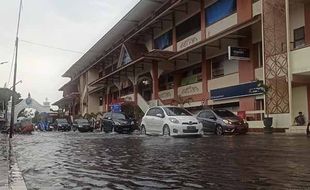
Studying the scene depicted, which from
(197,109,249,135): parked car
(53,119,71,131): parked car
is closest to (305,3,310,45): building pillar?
(197,109,249,135): parked car

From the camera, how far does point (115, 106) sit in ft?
157

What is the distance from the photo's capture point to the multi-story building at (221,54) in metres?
26.1

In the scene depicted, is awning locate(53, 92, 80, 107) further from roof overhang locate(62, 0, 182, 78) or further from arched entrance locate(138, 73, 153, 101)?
arched entrance locate(138, 73, 153, 101)

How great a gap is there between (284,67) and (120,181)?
19608mm

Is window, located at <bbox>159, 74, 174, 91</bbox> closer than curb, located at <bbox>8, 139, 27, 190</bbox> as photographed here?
No

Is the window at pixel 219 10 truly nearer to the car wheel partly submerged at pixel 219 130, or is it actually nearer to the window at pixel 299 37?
the window at pixel 299 37

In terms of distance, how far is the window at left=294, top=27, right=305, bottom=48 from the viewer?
2633 cm

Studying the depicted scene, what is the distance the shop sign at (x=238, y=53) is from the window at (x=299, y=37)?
430 cm

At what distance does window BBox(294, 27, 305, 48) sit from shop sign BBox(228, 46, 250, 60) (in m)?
4.30

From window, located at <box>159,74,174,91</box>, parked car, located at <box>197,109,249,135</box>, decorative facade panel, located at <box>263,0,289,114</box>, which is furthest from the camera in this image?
window, located at <box>159,74,174,91</box>

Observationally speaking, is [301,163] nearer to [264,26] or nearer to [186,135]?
[186,135]

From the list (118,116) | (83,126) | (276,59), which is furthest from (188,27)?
(83,126)

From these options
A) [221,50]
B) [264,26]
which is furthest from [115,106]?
[264,26]

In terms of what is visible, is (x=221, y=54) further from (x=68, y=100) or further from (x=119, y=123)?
(x=68, y=100)
